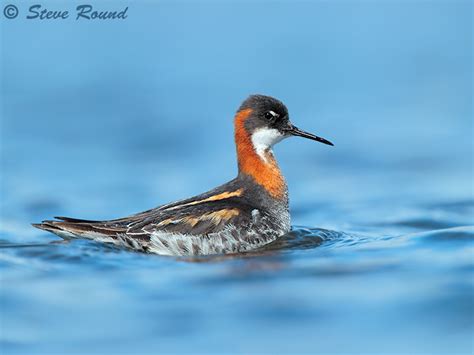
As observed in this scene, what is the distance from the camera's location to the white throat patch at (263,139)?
1102 cm

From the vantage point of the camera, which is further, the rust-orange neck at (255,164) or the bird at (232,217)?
the rust-orange neck at (255,164)

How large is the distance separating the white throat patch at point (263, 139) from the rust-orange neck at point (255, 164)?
43 mm

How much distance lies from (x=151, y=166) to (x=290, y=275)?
6.54m

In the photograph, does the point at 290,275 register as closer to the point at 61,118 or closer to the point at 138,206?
the point at 138,206

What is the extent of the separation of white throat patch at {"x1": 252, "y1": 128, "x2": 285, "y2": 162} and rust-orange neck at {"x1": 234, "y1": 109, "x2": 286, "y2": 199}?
1.7 inches

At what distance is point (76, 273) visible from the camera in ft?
30.4

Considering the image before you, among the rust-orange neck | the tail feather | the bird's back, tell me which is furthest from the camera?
the rust-orange neck

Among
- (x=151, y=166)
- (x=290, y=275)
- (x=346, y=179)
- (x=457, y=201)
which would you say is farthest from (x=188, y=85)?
(x=290, y=275)

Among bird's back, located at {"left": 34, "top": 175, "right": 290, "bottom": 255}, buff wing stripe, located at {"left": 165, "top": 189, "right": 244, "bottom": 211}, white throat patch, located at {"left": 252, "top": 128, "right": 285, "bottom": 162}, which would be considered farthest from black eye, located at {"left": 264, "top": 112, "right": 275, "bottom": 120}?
bird's back, located at {"left": 34, "top": 175, "right": 290, "bottom": 255}

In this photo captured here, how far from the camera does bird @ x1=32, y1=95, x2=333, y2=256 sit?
10.1 meters

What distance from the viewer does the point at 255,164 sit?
11.0 metres

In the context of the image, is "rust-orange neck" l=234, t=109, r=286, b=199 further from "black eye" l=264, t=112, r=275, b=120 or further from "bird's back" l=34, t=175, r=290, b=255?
"bird's back" l=34, t=175, r=290, b=255

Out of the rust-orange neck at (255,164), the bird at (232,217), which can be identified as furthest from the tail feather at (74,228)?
the rust-orange neck at (255,164)

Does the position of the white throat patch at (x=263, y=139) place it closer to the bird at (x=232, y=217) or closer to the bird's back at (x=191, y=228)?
the bird at (x=232, y=217)
